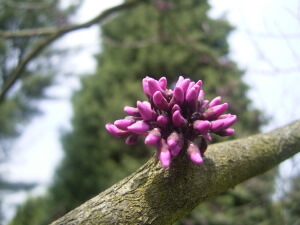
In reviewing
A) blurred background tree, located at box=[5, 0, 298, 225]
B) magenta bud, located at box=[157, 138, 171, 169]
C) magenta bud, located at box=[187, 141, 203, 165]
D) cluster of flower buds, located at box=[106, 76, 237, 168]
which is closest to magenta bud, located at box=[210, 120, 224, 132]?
cluster of flower buds, located at box=[106, 76, 237, 168]

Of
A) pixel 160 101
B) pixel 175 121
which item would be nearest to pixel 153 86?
pixel 160 101

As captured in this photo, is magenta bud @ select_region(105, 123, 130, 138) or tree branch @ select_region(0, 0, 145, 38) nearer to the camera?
magenta bud @ select_region(105, 123, 130, 138)

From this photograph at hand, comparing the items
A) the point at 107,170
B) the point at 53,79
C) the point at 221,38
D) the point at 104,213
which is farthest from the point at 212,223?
the point at 53,79

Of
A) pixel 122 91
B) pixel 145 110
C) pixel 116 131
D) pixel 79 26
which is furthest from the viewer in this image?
pixel 122 91

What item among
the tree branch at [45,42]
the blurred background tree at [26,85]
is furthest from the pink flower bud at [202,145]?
the blurred background tree at [26,85]

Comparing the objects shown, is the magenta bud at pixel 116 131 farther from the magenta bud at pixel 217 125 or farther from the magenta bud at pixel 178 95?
the magenta bud at pixel 217 125

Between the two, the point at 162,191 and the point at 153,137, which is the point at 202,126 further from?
the point at 162,191

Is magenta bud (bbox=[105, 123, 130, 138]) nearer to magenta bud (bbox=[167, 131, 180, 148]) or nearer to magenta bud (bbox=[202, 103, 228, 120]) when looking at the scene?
magenta bud (bbox=[167, 131, 180, 148])
